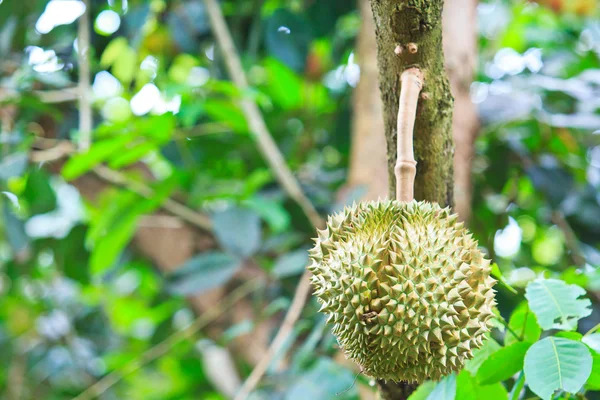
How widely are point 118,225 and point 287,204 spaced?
0.49 metres

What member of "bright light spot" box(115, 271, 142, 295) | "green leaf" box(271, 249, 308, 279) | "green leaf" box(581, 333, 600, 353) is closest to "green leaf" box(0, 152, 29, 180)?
"green leaf" box(271, 249, 308, 279)

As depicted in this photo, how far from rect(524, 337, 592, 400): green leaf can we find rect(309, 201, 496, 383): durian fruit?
0.19ft

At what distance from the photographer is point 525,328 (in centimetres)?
68

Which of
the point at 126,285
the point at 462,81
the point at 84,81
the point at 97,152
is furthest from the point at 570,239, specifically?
the point at 126,285

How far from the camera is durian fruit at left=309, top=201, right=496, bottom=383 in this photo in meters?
0.58

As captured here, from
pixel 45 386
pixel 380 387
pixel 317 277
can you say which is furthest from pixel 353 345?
pixel 45 386

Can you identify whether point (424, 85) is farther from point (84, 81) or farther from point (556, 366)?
point (84, 81)

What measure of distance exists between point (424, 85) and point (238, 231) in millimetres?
845

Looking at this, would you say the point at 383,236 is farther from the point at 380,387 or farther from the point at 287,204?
the point at 287,204

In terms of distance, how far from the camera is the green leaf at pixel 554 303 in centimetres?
60

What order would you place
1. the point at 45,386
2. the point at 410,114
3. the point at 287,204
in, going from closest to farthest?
the point at 410,114
the point at 287,204
the point at 45,386

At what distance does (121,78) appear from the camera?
5.82 feet

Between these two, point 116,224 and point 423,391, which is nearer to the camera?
point 423,391

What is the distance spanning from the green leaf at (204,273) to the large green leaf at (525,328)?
2.63 ft
